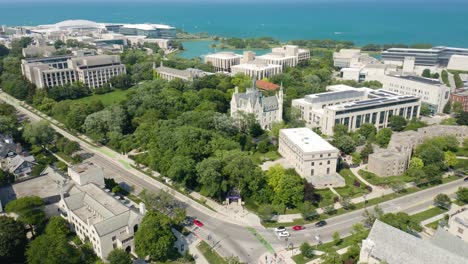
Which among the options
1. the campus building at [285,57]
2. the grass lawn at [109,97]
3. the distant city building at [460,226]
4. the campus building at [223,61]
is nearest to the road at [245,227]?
the distant city building at [460,226]

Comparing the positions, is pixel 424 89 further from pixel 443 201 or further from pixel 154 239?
pixel 154 239

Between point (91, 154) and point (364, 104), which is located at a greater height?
point (364, 104)

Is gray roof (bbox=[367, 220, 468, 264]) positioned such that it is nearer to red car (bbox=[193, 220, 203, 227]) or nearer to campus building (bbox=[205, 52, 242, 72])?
red car (bbox=[193, 220, 203, 227])

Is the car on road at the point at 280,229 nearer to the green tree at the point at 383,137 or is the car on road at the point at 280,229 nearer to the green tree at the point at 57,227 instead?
the green tree at the point at 57,227

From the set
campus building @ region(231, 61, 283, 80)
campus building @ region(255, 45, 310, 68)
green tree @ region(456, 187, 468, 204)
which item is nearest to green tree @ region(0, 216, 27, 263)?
green tree @ region(456, 187, 468, 204)

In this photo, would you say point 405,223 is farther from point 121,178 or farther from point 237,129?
point 121,178

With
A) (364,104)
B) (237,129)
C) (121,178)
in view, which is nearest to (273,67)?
(364,104)

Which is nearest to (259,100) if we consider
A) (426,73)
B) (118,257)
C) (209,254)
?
(209,254)
